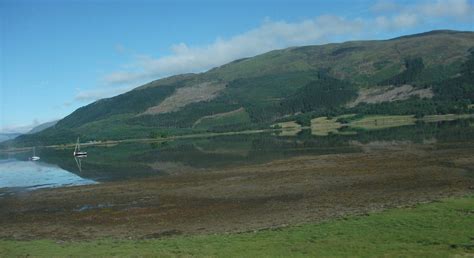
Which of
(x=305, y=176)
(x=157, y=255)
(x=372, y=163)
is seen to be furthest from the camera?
(x=372, y=163)

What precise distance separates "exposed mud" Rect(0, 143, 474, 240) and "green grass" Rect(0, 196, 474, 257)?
3464 mm

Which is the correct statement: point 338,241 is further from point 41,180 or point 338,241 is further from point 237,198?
point 41,180

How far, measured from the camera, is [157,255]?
84.0 feet

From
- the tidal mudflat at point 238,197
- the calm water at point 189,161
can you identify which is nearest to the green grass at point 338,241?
the tidal mudflat at point 238,197

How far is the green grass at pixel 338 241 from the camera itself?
76.1 ft

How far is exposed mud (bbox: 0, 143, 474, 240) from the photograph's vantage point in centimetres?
3656

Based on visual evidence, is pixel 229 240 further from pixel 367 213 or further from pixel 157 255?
pixel 367 213

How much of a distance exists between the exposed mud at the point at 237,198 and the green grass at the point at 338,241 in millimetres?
3464

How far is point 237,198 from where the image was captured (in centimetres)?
4703

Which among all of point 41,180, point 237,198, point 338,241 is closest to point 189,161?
point 41,180

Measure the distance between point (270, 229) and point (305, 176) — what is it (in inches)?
1081

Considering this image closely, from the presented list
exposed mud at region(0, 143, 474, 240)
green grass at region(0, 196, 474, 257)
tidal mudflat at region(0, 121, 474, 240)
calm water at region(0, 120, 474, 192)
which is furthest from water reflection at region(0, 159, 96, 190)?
green grass at region(0, 196, 474, 257)

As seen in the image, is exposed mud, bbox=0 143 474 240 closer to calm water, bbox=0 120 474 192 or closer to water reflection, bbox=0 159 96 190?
water reflection, bbox=0 159 96 190

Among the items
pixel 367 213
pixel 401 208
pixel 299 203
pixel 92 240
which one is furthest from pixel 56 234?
pixel 401 208
